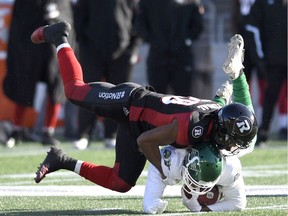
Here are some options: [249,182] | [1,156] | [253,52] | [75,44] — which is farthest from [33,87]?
[249,182]

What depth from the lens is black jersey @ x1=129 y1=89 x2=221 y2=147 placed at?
254 inches

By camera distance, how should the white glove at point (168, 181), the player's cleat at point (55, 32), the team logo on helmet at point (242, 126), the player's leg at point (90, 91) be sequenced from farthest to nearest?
1. the player's cleat at point (55, 32)
2. the player's leg at point (90, 91)
3. the white glove at point (168, 181)
4. the team logo on helmet at point (242, 126)

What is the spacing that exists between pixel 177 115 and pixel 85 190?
176 centimetres

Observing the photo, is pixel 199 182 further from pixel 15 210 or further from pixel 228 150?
pixel 15 210

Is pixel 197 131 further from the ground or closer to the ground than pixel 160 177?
further from the ground

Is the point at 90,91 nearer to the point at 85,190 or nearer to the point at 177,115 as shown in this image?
the point at 177,115

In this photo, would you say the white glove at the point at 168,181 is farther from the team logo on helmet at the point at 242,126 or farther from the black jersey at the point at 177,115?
the team logo on helmet at the point at 242,126

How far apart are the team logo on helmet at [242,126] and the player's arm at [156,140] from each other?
396mm

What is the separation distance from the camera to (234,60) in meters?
Result: 7.21

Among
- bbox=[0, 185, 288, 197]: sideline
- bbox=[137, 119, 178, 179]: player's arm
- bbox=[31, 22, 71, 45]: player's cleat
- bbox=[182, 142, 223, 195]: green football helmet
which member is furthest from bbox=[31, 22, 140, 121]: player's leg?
bbox=[0, 185, 288, 197]: sideline

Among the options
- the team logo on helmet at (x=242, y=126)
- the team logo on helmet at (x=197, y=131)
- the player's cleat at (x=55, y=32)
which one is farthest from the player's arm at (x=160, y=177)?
the player's cleat at (x=55, y=32)

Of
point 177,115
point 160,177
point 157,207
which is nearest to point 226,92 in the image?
point 177,115

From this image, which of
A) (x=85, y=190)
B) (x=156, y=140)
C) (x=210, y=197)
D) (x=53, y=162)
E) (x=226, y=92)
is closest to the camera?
(x=156, y=140)

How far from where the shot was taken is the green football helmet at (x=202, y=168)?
21.1 ft
